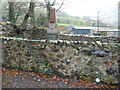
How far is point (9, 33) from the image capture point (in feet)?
15.7

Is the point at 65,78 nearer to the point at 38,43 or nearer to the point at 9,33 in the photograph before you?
the point at 38,43

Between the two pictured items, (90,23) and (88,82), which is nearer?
(88,82)

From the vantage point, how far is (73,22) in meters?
17.5

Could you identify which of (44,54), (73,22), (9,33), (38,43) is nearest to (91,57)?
(44,54)

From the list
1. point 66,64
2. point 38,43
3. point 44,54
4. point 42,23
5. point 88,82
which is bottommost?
point 88,82

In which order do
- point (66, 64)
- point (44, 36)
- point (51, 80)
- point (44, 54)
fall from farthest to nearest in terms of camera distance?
1. point (44, 36)
2. point (44, 54)
3. point (66, 64)
4. point (51, 80)

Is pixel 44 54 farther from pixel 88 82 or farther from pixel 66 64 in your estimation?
pixel 88 82

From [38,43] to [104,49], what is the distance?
238cm

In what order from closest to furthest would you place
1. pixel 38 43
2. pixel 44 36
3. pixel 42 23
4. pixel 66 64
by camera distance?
pixel 66 64, pixel 38 43, pixel 44 36, pixel 42 23

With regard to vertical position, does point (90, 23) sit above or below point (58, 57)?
above

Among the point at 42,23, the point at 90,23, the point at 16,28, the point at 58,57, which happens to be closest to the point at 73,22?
the point at 90,23

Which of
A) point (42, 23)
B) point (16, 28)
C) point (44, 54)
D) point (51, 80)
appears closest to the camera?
point (51, 80)

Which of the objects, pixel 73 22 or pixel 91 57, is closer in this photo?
pixel 91 57

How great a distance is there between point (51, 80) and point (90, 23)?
15.8 meters
